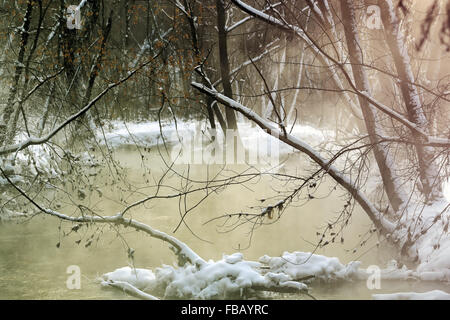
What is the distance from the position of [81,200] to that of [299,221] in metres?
4.15

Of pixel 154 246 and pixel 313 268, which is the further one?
pixel 154 246

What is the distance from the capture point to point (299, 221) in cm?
903

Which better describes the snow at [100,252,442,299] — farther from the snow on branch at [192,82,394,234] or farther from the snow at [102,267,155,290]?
the snow on branch at [192,82,394,234]

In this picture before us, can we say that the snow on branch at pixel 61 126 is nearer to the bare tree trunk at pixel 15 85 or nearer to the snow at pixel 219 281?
the bare tree trunk at pixel 15 85

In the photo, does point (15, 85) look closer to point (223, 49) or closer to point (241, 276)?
point (223, 49)

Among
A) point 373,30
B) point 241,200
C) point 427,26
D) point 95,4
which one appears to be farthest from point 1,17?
point 427,26

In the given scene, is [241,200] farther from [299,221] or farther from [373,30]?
[373,30]

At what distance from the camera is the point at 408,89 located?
5457mm

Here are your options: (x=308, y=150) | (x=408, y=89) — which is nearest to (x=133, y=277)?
(x=308, y=150)

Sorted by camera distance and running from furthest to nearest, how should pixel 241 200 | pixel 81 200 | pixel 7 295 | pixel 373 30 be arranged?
pixel 241 200
pixel 81 200
pixel 373 30
pixel 7 295

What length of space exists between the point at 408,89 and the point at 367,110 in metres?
0.51

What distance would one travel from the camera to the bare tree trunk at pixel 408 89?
17.6 feet

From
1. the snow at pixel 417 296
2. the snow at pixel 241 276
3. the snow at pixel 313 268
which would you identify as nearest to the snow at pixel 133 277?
the snow at pixel 241 276

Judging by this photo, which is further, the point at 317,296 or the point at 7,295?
the point at 7,295
